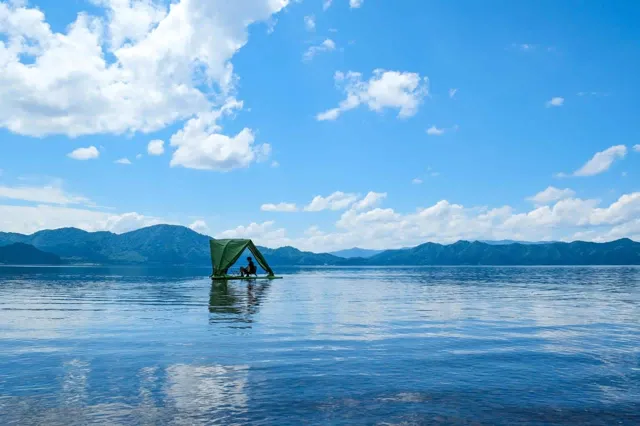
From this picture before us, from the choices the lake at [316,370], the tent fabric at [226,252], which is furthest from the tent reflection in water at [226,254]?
the lake at [316,370]

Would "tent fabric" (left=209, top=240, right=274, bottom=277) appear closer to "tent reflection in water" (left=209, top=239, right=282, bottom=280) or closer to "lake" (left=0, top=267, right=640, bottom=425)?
"tent reflection in water" (left=209, top=239, right=282, bottom=280)

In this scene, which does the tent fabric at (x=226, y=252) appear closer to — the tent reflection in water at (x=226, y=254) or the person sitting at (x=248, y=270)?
the tent reflection in water at (x=226, y=254)

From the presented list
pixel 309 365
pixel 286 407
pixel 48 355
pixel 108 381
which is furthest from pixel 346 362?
pixel 48 355

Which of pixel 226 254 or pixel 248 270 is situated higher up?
pixel 226 254

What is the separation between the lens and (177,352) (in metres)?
16.8

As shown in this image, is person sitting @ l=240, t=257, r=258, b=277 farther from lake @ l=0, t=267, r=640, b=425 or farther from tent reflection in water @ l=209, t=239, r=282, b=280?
lake @ l=0, t=267, r=640, b=425

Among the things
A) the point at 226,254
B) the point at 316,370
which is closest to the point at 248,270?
the point at 226,254

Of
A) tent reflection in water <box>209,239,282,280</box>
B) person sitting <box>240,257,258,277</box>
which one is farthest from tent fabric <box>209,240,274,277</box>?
person sitting <box>240,257,258,277</box>

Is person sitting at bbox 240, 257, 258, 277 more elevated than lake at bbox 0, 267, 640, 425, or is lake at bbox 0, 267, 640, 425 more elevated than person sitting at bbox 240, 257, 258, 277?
person sitting at bbox 240, 257, 258, 277

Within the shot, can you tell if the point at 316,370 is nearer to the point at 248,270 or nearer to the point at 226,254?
the point at 226,254

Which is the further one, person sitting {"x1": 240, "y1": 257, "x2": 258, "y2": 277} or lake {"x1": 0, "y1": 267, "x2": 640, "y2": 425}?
person sitting {"x1": 240, "y1": 257, "x2": 258, "y2": 277}

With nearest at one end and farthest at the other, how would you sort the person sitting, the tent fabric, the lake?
the lake < the tent fabric < the person sitting

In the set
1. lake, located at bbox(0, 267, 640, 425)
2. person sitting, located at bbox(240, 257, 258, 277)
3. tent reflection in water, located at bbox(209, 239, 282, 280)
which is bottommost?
lake, located at bbox(0, 267, 640, 425)

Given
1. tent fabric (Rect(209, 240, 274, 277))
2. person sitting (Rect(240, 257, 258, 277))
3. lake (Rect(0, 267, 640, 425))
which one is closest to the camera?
lake (Rect(0, 267, 640, 425))
